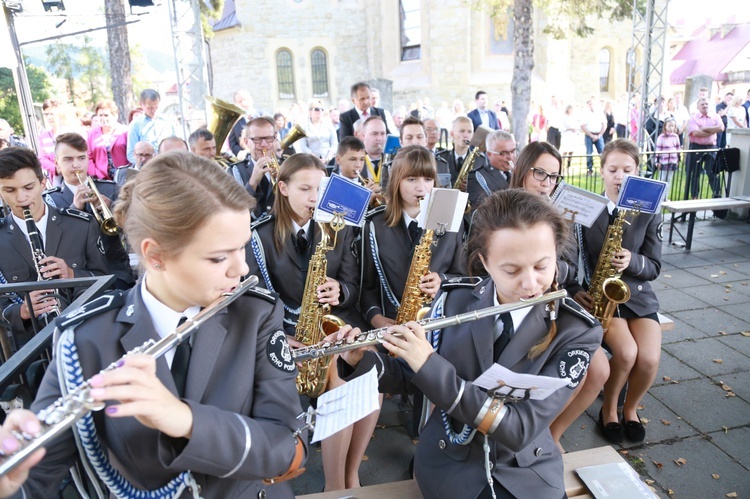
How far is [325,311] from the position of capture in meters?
3.27

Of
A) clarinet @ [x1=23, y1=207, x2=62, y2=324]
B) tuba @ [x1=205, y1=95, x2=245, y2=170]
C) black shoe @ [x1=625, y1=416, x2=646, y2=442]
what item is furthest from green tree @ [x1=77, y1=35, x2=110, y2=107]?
black shoe @ [x1=625, y1=416, x2=646, y2=442]

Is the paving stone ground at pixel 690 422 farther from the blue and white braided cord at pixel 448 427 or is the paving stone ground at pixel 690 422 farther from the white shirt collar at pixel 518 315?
the white shirt collar at pixel 518 315

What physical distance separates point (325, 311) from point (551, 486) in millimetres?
1632

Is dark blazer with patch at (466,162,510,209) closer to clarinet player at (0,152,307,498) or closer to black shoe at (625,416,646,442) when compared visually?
black shoe at (625,416,646,442)

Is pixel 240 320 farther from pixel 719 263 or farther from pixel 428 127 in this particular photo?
pixel 719 263

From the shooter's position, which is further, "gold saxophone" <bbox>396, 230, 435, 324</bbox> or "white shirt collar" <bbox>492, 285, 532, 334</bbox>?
"gold saxophone" <bbox>396, 230, 435, 324</bbox>

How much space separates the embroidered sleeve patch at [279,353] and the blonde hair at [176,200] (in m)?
0.43

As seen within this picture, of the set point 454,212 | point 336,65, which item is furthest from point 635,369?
point 336,65

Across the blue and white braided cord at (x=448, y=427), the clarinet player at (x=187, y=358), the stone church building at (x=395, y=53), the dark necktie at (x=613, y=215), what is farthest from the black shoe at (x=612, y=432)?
the stone church building at (x=395, y=53)

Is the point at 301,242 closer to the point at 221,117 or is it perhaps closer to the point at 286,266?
the point at 286,266

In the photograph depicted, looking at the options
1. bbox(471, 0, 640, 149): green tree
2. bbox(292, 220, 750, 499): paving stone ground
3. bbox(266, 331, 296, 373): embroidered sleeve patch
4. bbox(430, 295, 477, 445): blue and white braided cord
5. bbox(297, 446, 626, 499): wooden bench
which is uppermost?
bbox(471, 0, 640, 149): green tree

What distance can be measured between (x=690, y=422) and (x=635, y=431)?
0.50m

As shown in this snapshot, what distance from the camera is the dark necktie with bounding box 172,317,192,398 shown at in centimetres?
157

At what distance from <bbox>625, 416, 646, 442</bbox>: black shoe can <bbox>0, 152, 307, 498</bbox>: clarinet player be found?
9.04 feet
